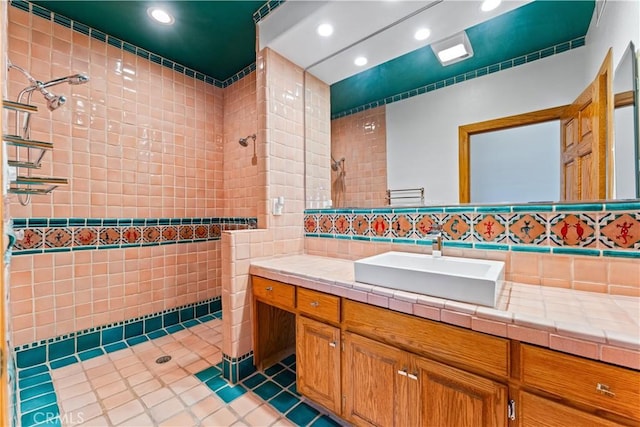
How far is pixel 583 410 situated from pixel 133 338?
112 inches

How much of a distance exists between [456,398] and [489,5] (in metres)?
1.90

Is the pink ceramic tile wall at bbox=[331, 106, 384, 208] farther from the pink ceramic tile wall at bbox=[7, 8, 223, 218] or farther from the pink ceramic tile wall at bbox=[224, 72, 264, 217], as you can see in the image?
the pink ceramic tile wall at bbox=[7, 8, 223, 218]

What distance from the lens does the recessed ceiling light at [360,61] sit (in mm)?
1939

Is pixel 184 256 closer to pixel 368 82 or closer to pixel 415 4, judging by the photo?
pixel 368 82

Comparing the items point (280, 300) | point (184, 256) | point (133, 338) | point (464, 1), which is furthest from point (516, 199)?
point (133, 338)

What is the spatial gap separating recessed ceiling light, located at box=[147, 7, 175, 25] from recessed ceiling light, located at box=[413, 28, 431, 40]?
174 cm

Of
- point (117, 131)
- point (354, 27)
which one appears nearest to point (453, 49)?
point (354, 27)

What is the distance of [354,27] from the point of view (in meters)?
1.75

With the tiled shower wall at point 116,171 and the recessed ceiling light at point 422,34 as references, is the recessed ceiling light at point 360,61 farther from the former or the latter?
the tiled shower wall at point 116,171

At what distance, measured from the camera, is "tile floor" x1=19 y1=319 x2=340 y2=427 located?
54.9 inches

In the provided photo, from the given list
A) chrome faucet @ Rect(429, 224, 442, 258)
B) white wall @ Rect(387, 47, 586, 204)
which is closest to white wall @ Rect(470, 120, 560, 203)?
white wall @ Rect(387, 47, 586, 204)

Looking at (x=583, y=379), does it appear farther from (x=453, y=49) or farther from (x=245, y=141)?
(x=245, y=141)

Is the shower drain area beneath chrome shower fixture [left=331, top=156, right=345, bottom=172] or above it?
beneath

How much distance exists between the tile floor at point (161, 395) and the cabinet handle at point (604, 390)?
1.14 metres
